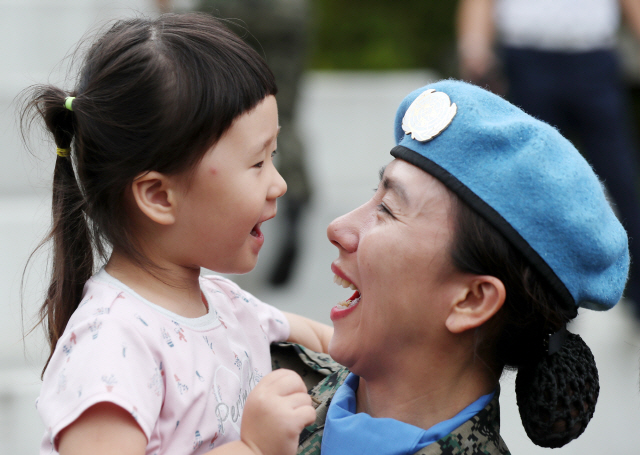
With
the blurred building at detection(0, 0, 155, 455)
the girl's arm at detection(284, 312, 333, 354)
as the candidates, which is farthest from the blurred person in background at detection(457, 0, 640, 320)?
the girl's arm at detection(284, 312, 333, 354)

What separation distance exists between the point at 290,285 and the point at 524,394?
3.41 metres

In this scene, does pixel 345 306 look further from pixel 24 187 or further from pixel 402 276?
pixel 24 187

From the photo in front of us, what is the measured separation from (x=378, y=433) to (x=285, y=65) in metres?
3.39

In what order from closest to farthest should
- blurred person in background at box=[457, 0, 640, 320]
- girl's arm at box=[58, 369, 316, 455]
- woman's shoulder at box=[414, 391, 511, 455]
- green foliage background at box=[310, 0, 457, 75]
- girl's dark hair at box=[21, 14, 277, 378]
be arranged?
girl's arm at box=[58, 369, 316, 455], woman's shoulder at box=[414, 391, 511, 455], girl's dark hair at box=[21, 14, 277, 378], blurred person in background at box=[457, 0, 640, 320], green foliage background at box=[310, 0, 457, 75]

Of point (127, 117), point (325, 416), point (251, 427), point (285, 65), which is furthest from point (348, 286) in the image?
point (285, 65)

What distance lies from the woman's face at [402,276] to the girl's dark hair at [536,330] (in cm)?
5

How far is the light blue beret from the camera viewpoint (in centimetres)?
141

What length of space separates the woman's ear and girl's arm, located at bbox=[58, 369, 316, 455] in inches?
13.9

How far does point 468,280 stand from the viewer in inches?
60.5

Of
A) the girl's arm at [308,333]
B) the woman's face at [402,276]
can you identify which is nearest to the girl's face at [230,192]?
the woman's face at [402,276]

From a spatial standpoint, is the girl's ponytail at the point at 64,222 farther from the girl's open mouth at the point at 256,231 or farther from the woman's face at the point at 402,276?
the woman's face at the point at 402,276

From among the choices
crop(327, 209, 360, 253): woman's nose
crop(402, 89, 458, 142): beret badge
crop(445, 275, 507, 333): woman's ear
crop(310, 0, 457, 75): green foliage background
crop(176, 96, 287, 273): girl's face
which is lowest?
crop(310, 0, 457, 75): green foliage background

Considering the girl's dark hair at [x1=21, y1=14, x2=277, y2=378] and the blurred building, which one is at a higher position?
the girl's dark hair at [x1=21, y1=14, x2=277, y2=378]

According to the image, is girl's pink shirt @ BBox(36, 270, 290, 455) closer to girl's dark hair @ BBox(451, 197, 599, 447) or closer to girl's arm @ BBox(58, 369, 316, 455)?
girl's arm @ BBox(58, 369, 316, 455)
